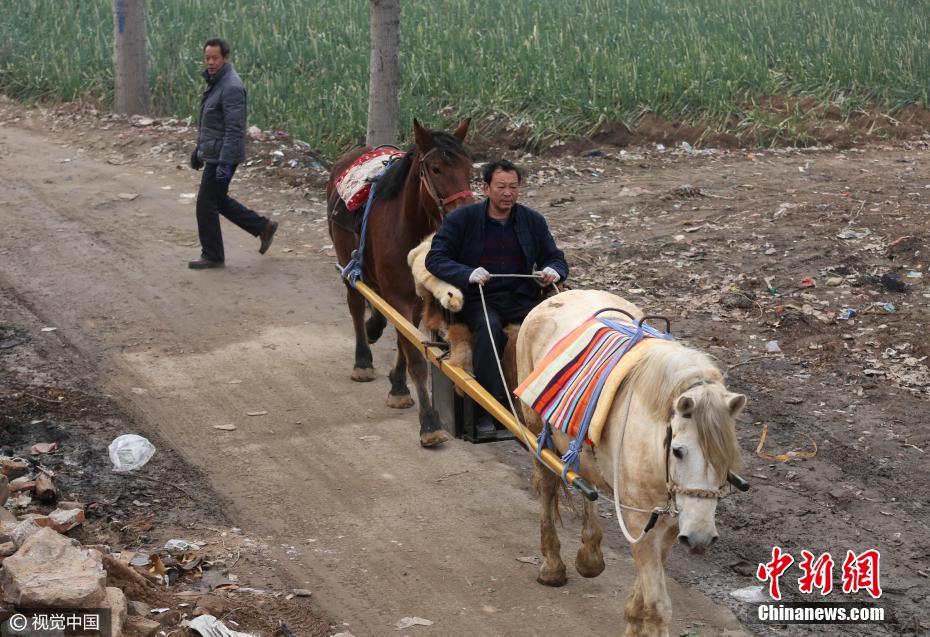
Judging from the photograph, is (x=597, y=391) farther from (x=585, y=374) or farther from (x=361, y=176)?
(x=361, y=176)

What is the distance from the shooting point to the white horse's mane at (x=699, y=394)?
4.00 m

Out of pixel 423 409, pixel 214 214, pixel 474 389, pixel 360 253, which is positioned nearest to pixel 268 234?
pixel 214 214

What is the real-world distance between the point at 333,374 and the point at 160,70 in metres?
10.1

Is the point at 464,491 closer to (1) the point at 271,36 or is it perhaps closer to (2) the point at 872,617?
(2) the point at 872,617

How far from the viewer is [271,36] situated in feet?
57.8

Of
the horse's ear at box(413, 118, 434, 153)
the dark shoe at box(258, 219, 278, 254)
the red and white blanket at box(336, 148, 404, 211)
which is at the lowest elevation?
the dark shoe at box(258, 219, 278, 254)

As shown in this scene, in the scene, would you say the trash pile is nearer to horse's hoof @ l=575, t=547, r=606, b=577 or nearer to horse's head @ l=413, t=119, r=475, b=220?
horse's hoof @ l=575, t=547, r=606, b=577

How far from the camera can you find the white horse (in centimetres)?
403

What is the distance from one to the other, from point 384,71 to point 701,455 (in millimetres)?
8533

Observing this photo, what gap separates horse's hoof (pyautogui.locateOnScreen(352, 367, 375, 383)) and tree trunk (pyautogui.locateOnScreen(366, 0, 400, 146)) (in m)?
A: 4.36

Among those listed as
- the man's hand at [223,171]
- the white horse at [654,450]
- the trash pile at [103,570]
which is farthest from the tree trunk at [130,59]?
the white horse at [654,450]

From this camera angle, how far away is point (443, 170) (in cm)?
681

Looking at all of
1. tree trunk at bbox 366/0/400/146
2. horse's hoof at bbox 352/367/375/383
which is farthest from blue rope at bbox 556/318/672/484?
tree trunk at bbox 366/0/400/146

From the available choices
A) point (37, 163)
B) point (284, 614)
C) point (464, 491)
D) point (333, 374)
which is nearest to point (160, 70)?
point (37, 163)
